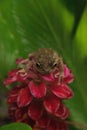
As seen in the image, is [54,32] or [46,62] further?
[54,32]

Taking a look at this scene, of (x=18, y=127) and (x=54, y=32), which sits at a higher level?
(x=54, y=32)

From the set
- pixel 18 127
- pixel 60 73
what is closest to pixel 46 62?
pixel 60 73

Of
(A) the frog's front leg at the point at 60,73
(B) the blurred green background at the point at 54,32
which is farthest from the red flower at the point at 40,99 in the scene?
(B) the blurred green background at the point at 54,32

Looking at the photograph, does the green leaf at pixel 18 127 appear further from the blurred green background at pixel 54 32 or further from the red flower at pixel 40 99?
the blurred green background at pixel 54 32

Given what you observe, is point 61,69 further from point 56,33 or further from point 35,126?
point 56,33

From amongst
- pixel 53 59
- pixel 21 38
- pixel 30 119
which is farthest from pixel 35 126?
pixel 21 38

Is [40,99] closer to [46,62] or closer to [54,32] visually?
[46,62]

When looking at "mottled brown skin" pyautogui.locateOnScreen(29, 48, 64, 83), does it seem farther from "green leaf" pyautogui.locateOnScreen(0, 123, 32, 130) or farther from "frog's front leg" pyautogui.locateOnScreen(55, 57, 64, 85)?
"green leaf" pyautogui.locateOnScreen(0, 123, 32, 130)
